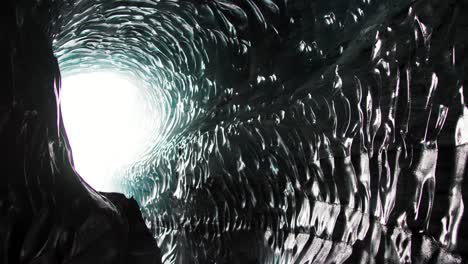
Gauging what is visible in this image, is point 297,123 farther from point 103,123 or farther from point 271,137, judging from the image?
point 103,123

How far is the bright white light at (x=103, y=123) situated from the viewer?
245 centimetres

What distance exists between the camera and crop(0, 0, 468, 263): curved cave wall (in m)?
0.69

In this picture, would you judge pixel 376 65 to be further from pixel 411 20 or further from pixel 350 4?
pixel 350 4

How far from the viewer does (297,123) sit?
1095 millimetres

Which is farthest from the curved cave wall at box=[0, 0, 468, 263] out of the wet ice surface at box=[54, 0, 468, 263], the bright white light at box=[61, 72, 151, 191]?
the bright white light at box=[61, 72, 151, 191]

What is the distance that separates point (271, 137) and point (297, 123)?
11 centimetres

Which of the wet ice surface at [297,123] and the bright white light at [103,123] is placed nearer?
the wet ice surface at [297,123]

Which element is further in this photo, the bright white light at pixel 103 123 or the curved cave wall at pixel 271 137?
the bright white light at pixel 103 123

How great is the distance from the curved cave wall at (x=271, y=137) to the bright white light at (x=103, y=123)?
764mm

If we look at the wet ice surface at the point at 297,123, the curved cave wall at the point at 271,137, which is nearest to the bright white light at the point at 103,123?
the wet ice surface at the point at 297,123

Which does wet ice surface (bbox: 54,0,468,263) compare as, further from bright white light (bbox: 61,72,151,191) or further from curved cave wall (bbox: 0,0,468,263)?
bright white light (bbox: 61,72,151,191)

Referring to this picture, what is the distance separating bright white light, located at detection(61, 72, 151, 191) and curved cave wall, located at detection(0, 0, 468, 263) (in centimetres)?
76

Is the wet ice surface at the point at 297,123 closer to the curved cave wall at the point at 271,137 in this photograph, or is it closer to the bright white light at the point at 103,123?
the curved cave wall at the point at 271,137

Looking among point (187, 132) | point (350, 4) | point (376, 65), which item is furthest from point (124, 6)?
point (376, 65)
